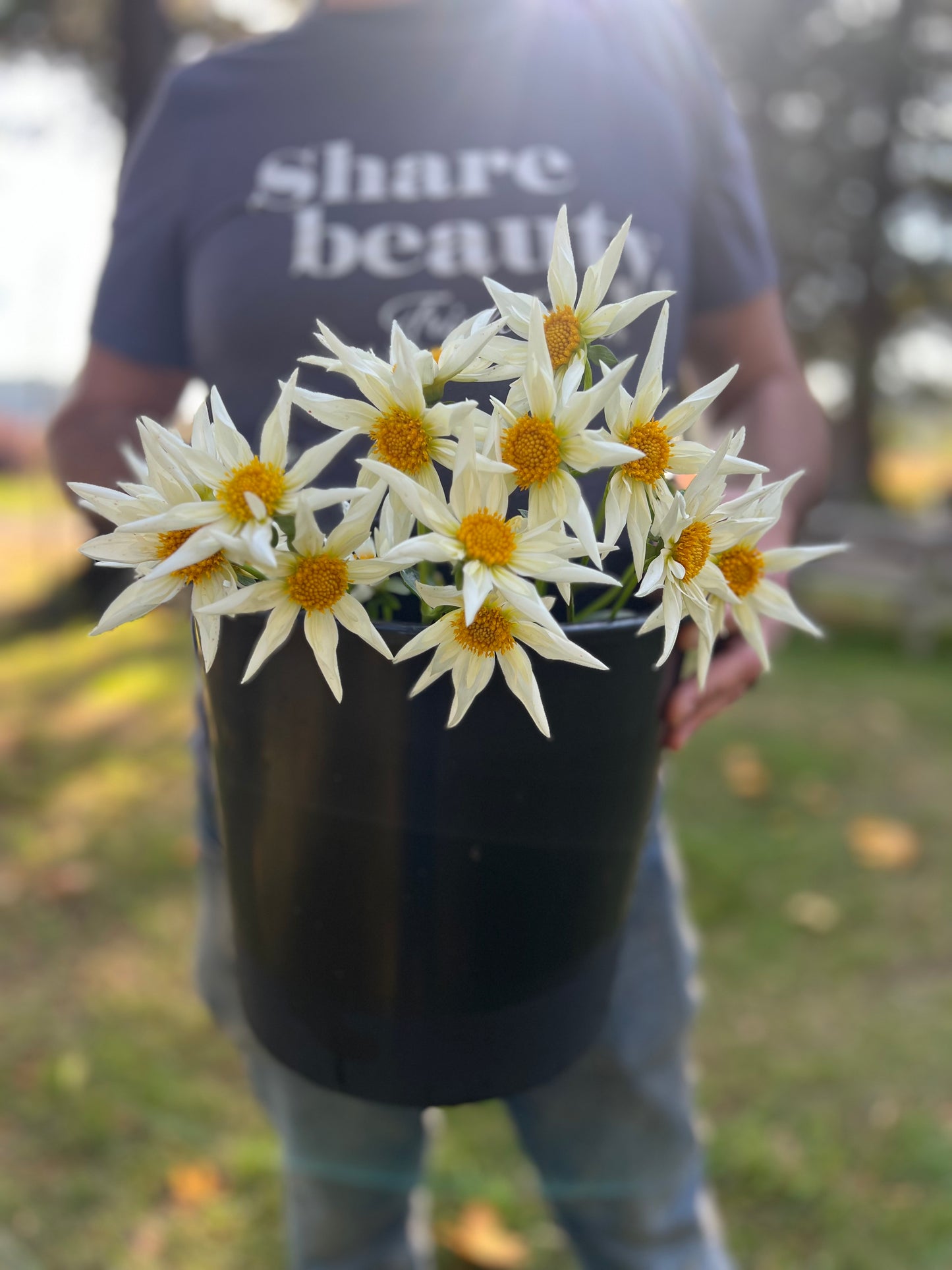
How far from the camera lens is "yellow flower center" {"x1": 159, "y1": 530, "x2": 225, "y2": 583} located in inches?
21.4

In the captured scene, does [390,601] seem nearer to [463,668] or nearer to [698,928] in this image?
[463,668]

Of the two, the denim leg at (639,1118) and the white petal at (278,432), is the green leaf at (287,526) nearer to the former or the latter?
the white petal at (278,432)

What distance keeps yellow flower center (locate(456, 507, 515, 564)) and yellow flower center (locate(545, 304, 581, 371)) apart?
11cm

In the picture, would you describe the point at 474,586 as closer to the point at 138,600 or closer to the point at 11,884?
the point at 138,600

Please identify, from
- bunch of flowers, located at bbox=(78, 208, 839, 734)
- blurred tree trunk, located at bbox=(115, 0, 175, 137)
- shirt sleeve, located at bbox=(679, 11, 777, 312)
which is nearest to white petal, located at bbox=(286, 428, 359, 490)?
bunch of flowers, located at bbox=(78, 208, 839, 734)

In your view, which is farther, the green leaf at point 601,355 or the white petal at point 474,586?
the green leaf at point 601,355

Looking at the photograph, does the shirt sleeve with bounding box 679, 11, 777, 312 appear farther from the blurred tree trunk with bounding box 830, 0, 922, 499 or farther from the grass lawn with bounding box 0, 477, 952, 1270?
the blurred tree trunk with bounding box 830, 0, 922, 499

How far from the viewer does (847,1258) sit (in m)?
1.49

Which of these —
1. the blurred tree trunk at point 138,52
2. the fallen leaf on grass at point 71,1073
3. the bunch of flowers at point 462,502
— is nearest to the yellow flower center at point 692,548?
the bunch of flowers at point 462,502

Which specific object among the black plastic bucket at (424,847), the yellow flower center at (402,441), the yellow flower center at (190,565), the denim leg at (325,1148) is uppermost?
the yellow flower center at (402,441)

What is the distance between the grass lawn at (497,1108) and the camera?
156 cm

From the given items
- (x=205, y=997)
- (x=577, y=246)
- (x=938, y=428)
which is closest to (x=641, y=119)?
(x=577, y=246)

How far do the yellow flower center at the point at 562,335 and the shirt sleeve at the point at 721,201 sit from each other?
65cm

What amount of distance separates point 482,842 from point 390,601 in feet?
0.55
